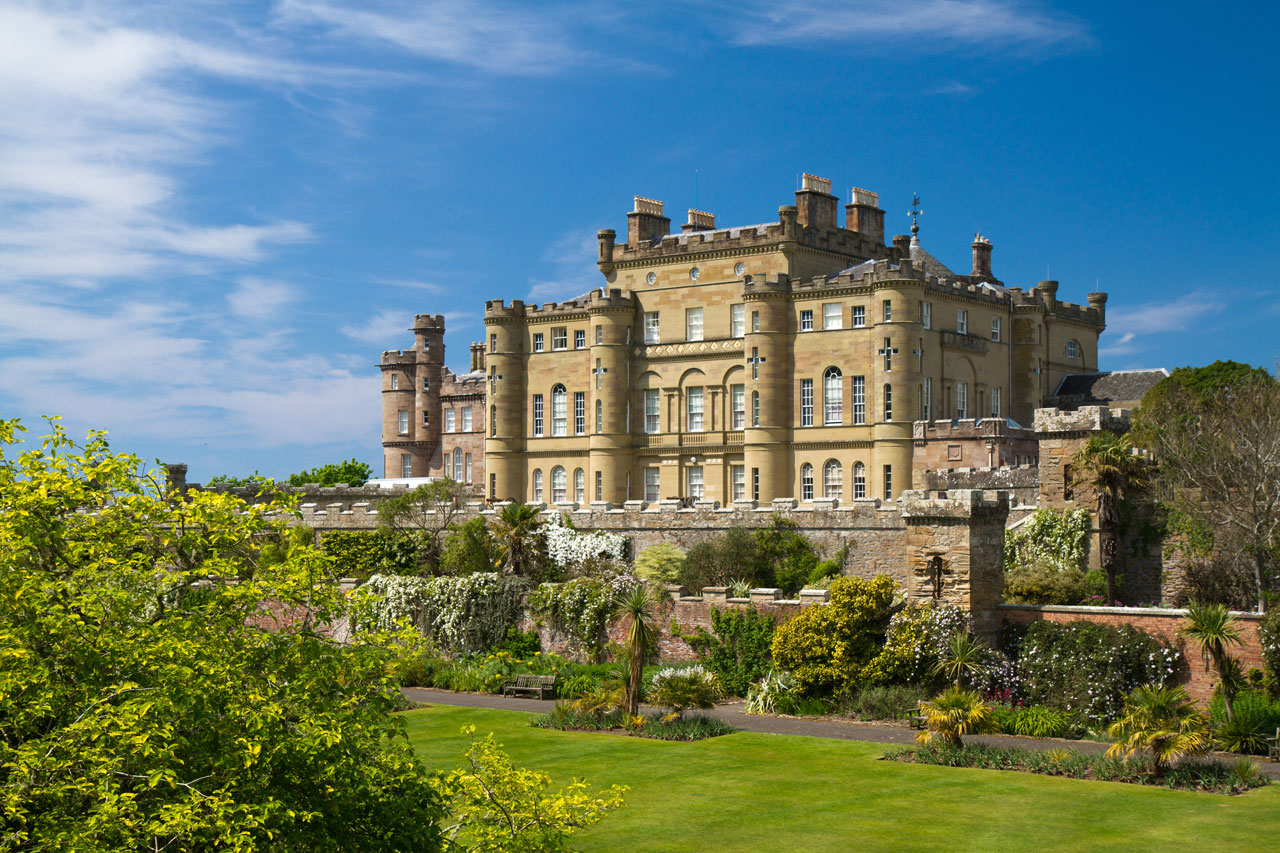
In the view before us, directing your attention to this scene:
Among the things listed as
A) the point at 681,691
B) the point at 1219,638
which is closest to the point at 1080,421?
the point at 1219,638

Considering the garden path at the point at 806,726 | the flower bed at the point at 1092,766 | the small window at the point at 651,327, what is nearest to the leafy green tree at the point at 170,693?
the flower bed at the point at 1092,766

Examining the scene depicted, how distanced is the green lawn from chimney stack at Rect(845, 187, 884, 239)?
1426 inches

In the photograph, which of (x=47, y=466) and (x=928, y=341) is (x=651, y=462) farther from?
(x=47, y=466)

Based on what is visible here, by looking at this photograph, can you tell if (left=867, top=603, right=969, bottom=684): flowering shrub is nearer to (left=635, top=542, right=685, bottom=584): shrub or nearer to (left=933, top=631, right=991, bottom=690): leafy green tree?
(left=933, top=631, right=991, bottom=690): leafy green tree

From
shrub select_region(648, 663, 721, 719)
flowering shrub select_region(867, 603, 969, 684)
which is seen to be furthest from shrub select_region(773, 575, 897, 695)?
shrub select_region(648, 663, 721, 719)

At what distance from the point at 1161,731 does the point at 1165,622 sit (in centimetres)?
665

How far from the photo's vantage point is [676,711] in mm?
31531

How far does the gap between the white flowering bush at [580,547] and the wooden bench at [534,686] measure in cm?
976

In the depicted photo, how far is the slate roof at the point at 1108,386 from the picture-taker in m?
56.0

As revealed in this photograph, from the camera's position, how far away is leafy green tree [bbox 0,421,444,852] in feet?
40.4

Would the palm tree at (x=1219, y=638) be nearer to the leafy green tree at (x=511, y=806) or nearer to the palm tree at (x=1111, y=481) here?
the palm tree at (x=1111, y=481)

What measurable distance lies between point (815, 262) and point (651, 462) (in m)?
10.7

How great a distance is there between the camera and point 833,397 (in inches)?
2154

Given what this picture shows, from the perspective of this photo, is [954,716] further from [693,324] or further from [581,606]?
[693,324]
